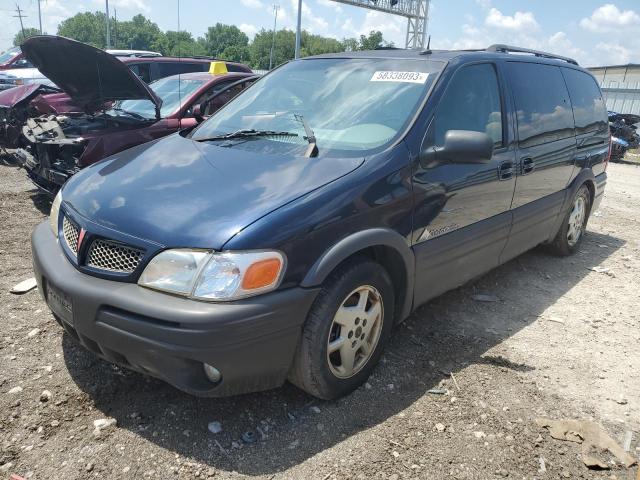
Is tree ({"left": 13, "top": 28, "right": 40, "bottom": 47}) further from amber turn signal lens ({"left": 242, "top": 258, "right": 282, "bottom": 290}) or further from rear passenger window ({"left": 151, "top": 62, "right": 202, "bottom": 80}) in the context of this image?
amber turn signal lens ({"left": 242, "top": 258, "right": 282, "bottom": 290})

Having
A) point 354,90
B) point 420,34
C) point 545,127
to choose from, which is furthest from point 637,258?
point 420,34

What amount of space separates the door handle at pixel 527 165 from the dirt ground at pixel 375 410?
1.10 metres

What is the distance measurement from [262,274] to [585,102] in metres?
4.31

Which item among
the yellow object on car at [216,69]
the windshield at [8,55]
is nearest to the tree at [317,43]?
the windshield at [8,55]

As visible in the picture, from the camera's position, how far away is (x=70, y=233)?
108 inches

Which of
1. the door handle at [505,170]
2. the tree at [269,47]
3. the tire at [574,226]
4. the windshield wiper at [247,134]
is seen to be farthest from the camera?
the tree at [269,47]

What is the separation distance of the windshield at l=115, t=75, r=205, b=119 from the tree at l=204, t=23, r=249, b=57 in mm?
89029

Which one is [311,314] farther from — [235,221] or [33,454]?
[33,454]

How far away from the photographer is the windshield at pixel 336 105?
10.1ft

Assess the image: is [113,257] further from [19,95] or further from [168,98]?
[19,95]

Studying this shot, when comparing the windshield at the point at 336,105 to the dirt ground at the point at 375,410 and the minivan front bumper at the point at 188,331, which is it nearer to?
the minivan front bumper at the point at 188,331

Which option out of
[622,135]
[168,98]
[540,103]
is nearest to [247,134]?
[540,103]

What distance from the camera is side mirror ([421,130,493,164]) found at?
9.83 ft

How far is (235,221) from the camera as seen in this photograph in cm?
235
